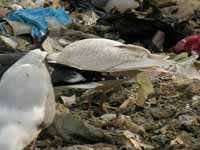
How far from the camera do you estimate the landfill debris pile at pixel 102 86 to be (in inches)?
130

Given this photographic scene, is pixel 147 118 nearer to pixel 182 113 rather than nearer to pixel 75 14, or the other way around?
pixel 182 113

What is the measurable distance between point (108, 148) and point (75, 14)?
149 inches

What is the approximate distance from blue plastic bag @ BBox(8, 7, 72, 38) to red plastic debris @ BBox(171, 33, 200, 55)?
1.27m

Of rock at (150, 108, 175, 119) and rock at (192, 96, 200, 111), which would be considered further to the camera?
rock at (192, 96, 200, 111)

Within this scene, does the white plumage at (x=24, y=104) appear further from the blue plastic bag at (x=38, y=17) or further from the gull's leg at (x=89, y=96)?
the blue plastic bag at (x=38, y=17)

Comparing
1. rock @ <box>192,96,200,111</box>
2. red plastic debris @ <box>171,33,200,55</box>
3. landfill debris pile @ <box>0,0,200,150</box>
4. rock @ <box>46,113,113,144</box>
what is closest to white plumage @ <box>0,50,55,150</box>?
landfill debris pile @ <box>0,0,200,150</box>

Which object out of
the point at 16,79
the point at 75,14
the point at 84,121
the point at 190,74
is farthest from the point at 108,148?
the point at 75,14

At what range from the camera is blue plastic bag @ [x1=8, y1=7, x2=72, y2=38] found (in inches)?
249

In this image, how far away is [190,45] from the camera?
573 cm

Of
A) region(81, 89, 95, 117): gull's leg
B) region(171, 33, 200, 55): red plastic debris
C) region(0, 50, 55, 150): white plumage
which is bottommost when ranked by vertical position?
region(171, 33, 200, 55): red plastic debris

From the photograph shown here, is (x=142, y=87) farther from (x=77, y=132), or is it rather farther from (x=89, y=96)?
(x=77, y=132)

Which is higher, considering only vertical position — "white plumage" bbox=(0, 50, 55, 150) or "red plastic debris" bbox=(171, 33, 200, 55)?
"white plumage" bbox=(0, 50, 55, 150)

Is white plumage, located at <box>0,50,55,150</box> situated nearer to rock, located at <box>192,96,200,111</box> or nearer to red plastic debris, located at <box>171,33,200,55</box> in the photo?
rock, located at <box>192,96,200,111</box>

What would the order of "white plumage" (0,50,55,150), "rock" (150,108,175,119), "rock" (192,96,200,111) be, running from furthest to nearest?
1. "rock" (192,96,200,111)
2. "rock" (150,108,175,119)
3. "white plumage" (0,50,55,150)
